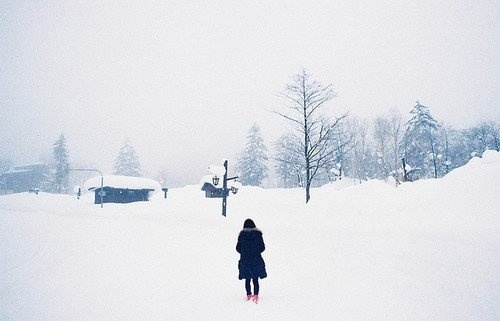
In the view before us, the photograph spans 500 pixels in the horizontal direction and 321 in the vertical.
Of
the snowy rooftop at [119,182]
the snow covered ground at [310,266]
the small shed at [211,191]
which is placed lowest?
the snow covered ground at [310,266]

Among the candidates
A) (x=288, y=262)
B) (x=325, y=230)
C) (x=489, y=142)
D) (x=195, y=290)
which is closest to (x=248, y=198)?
(x=325, y=230)

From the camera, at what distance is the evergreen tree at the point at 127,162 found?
68438mm

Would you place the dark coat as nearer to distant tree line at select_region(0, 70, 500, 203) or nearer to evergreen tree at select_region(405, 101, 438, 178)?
distant tree line at select_region(0, 70, 500, 203)

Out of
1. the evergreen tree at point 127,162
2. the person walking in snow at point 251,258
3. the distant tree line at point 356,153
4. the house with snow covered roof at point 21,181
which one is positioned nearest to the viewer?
the person walking in snow at point 251,258

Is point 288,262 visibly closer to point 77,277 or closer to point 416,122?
point 77,277

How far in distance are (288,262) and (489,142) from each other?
201 feet

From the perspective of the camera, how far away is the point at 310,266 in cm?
854

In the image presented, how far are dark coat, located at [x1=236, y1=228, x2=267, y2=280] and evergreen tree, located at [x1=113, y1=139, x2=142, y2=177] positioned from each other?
224 feet

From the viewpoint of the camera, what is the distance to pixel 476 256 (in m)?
6.71

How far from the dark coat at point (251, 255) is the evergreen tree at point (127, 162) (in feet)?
224

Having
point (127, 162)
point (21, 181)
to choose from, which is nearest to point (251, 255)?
point (127, 162)

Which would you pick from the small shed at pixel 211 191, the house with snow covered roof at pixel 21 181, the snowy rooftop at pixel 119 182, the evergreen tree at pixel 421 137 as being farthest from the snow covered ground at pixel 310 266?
the house with snow covered roof at pixel 21 181

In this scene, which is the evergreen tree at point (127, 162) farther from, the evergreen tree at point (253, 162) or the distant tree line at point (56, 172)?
the evergreen tree at point (253, 162)

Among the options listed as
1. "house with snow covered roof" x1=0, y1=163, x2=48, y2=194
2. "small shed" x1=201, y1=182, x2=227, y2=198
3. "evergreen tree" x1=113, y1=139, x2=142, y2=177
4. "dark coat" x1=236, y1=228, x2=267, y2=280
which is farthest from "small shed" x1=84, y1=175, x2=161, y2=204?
"house with snow covered roof" x1=0, y1=163, x2=48, y2=194
